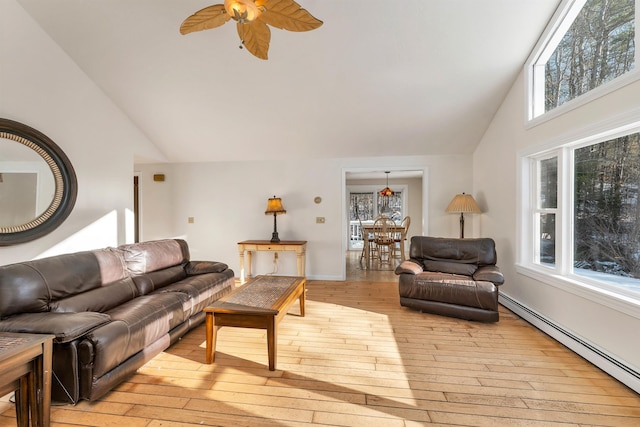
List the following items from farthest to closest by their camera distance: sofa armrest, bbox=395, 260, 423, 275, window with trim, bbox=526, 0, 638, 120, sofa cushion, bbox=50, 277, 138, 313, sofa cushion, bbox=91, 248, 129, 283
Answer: sofa armrest, bbox=395, 260, 423, 275 < sofa cushion, bbox=91, 248, 129, 283 < window with trim, bbox=526, 0, 638, 120 < sofa cushion, bbox=50, 277, 138, 313

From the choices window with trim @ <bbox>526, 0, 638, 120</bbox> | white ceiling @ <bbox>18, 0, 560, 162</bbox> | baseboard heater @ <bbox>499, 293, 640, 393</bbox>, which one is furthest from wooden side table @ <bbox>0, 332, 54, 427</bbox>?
window with trim @ <bbox>526, 0, 638, 120</bbox>

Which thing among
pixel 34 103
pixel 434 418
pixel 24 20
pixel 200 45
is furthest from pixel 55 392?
pixel 24 20

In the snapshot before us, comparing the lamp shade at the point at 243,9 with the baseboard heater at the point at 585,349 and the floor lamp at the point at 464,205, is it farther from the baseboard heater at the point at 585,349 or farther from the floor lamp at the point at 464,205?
the floor lamp at the point at 464,205

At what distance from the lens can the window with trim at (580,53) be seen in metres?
2.27

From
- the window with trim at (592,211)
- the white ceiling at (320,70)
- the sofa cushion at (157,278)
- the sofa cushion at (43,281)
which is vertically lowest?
the sofa cushion at (157,278)

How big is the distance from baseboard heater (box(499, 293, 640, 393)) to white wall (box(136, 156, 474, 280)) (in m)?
1.94

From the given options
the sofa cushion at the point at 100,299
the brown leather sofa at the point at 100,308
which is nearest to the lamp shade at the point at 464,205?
the brown leather sofa at the point at 100,308

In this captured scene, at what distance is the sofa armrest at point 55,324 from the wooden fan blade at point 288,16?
2206 millimetres

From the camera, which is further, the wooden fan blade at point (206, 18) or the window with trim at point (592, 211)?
the window with trim at point (592, 211)

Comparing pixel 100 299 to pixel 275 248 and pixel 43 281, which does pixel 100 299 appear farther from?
pixel 275 248

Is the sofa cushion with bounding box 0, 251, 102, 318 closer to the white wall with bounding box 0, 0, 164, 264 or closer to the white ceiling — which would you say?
the white wall with bounding box 0, 0, 164, 264

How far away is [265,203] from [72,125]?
109 inches

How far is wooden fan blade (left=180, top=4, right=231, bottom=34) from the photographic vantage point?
1.86 meters

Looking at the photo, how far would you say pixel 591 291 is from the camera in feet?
7.68
